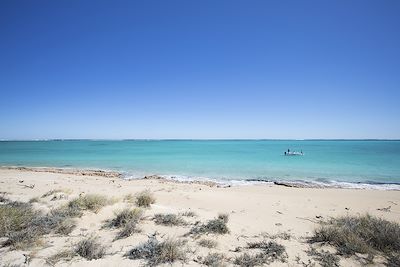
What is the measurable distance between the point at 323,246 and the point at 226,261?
7.54 ft

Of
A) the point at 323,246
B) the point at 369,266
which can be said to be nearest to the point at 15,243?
the point at 323,246

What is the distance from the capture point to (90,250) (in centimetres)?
465

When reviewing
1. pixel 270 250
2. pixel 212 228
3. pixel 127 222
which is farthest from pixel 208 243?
pixel 127 222

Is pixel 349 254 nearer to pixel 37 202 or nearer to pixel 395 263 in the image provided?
pixel 395 263

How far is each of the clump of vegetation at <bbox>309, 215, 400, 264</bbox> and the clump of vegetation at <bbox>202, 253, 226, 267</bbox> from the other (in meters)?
2.33

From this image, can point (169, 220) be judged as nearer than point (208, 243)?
No

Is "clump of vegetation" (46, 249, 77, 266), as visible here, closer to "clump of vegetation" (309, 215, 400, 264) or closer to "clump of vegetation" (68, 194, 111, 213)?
"clump of vegetation" (68, 194, 111, 213)

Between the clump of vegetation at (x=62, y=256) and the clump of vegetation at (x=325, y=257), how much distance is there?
4.62m

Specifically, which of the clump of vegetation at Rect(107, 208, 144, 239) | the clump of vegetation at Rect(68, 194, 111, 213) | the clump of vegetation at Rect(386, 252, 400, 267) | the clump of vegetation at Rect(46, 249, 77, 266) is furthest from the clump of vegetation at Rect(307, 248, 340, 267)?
the clump of vegetation at Rect(68, 194, 111, 213)

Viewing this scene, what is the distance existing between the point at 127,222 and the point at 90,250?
1.40 m

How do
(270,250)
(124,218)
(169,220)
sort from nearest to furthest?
(270,250) → (124,218) → (169,220)

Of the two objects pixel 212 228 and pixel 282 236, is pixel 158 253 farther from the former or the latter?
pixel 282 236

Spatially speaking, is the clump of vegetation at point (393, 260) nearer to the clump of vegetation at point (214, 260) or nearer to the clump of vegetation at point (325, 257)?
the clump of vegetation at point (325, 257)

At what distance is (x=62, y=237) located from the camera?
536cm
